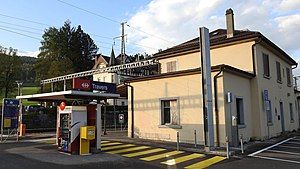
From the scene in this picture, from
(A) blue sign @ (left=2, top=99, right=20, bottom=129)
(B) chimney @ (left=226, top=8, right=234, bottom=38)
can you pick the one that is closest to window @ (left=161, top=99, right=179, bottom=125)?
(B) chimney @ (left=226, top=8, right=234, bottom=38)

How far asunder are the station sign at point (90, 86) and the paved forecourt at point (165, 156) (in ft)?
9.96

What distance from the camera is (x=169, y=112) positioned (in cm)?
1930

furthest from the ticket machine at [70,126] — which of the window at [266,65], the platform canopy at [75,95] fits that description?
the window at [266,65]

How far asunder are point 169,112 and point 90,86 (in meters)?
6.32

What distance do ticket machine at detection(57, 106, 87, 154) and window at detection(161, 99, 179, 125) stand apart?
249 inches

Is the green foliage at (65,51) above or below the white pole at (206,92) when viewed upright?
above

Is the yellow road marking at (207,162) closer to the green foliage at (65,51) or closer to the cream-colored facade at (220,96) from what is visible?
the cream-colored facade at (220,96)

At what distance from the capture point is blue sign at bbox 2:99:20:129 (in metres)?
19.9

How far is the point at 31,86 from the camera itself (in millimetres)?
83562

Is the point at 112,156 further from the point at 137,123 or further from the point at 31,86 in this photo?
the point at 31,86

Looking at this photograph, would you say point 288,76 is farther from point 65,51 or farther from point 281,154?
point 65,51

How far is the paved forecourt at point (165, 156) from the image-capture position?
11.9m

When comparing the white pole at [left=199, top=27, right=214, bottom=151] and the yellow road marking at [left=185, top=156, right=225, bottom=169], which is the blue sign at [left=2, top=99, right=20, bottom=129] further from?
the yellow road marking at [left=185, top=156, right=225, bottom=169]

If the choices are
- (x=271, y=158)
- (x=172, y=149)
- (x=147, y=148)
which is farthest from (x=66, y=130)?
(x=271, y=158)
